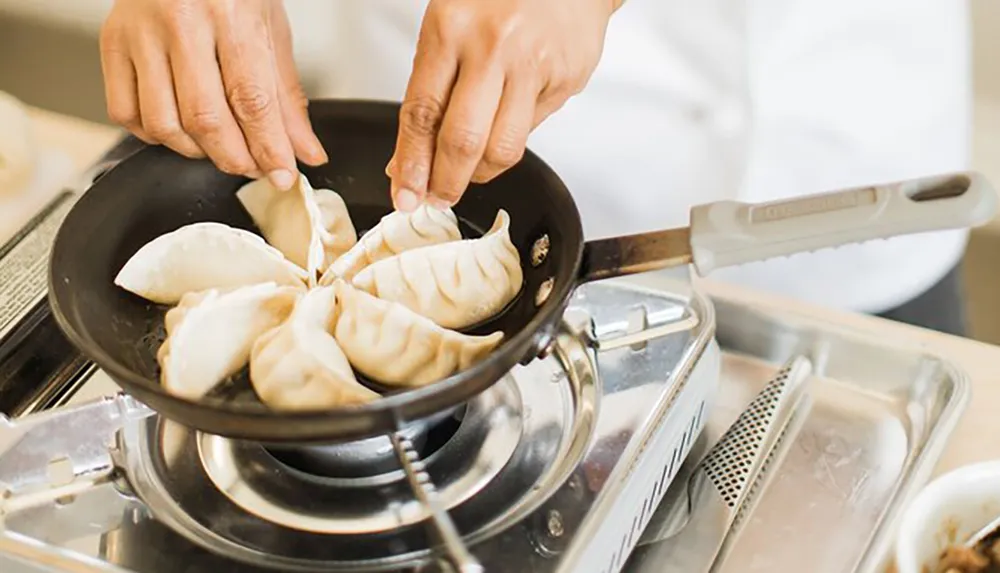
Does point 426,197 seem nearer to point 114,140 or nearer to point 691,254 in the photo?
point 691,254

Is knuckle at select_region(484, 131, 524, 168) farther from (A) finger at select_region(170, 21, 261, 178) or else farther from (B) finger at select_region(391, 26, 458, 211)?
(A) finger at select_region(170, 21, 261, 178)

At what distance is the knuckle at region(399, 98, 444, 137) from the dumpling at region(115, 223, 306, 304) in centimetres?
13

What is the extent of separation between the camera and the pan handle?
610 millimetres

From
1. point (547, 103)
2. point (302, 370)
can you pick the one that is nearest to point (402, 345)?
point (302, 370)

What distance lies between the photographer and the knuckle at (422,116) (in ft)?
2.11

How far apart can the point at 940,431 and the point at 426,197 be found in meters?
0.35

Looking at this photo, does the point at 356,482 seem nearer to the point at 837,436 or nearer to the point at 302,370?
the point at 302,370

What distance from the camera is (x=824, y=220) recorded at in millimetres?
620

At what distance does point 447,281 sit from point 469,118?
0.38 ft

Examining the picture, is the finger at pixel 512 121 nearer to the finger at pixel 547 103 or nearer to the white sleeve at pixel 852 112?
the finger at pixel 547 103

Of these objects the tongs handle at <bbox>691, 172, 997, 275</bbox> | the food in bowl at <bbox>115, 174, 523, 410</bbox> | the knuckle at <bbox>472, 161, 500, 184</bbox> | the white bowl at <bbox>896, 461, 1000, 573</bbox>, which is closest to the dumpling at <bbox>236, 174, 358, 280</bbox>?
the food in bowl at <bbox>115, 174, 523, 410</bbox>

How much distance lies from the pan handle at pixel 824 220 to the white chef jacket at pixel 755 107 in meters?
0.24

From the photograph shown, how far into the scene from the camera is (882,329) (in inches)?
32.1

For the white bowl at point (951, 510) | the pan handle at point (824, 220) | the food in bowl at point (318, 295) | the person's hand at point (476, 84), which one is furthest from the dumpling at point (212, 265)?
the white bowl at point (951, 510)
